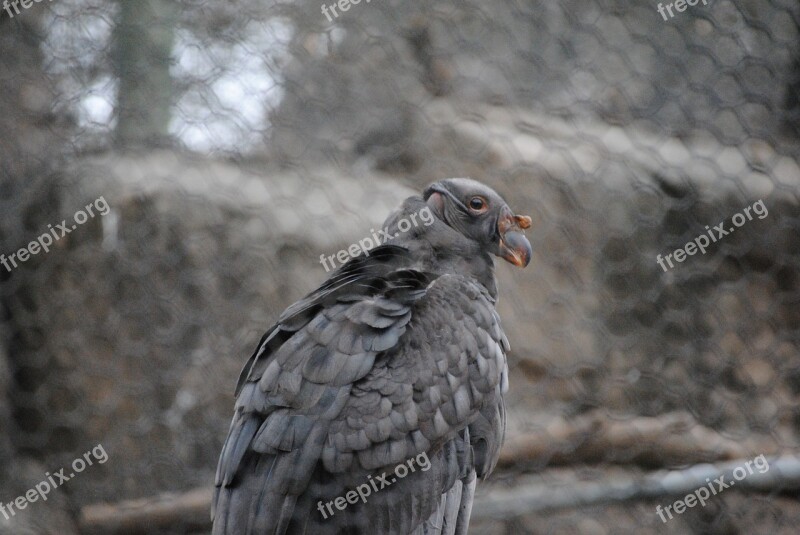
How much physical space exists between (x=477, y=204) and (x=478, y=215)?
2 centimetres

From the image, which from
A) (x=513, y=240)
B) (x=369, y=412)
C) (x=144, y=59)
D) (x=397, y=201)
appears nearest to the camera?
(x=369, y=412)

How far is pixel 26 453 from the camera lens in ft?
7.15

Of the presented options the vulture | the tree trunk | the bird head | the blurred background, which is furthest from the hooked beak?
the tree trunk

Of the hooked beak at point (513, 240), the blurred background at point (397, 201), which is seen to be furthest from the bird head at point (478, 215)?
the blurred background at point (397, 201)

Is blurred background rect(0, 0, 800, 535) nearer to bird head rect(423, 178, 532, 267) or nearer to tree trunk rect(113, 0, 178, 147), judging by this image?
tree trunk rect(113, 0, 178, 147)

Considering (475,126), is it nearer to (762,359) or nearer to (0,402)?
(762,359)

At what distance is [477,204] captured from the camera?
138 centimetres

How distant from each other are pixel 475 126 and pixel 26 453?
1.53 meters

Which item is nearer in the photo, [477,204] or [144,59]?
[477,204]

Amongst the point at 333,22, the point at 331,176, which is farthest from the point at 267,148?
the point at 333,22

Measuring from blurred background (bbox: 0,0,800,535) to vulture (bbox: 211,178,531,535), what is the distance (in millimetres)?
1014

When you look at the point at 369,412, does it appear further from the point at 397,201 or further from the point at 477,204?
the point at 397,201

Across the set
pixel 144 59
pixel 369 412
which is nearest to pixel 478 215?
pixel 369 412

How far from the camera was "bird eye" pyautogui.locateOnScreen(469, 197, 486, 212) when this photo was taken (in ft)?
4.54
